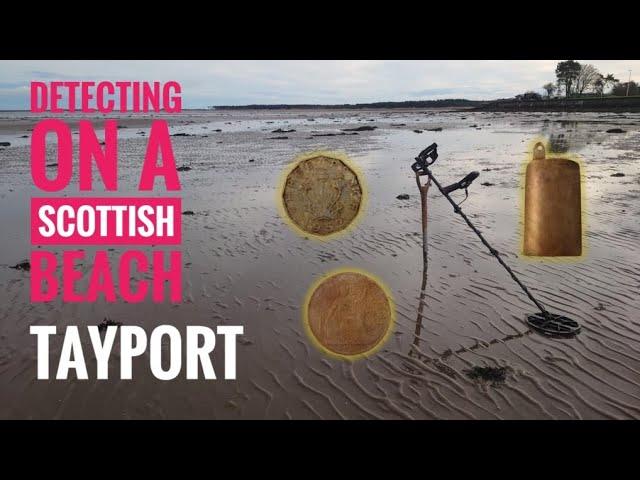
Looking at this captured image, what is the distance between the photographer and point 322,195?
411cm

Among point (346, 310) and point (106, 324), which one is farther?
point (106, 324)

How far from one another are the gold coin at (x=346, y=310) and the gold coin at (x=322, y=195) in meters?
0.74

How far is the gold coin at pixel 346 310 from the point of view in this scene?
4.68 metres

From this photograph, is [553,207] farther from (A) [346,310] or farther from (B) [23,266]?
(B) [23,266]

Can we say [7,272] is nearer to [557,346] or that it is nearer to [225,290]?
[225,290]

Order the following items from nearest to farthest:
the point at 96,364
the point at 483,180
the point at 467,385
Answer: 1. the point at 467,385
2. the point at 96,364
3. the point at 483,180

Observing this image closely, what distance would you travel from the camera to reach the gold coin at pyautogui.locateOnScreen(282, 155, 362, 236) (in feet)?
13.2

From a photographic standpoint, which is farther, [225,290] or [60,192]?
[60,192]

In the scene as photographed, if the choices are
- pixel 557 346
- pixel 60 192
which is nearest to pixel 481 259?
pixel 557 346

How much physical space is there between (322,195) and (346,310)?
4.42 feet

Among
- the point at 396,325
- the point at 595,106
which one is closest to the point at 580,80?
the point at 595,106
